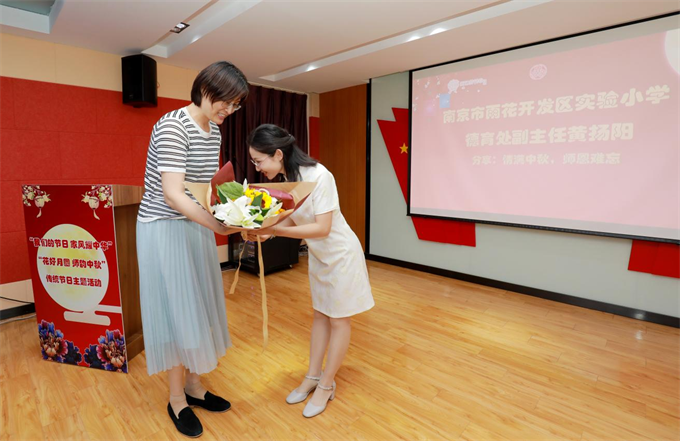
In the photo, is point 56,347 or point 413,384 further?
point 56,347

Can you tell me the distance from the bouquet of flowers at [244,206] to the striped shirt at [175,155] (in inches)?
8.4

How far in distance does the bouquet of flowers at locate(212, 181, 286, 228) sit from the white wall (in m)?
3.00

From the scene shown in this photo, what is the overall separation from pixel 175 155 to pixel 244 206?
36 cm

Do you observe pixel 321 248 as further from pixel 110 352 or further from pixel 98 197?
pixel 110 352

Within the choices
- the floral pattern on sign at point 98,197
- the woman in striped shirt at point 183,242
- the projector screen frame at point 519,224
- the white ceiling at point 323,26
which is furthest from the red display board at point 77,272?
the projector screen frame at point 519,224

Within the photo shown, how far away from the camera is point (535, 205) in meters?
3.43

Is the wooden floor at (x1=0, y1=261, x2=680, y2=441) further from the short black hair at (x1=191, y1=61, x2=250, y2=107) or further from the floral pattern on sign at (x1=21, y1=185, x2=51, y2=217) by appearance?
the short black hair at (x1=191, y1=61, x2=250, y2=107)

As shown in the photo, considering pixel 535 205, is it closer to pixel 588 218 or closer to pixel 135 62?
pixel 588 218

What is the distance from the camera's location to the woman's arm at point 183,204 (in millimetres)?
1346

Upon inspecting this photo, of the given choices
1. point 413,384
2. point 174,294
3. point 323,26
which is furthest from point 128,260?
point 323,26

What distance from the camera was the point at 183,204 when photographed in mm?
1347

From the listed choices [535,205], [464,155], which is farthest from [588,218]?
[464,155]

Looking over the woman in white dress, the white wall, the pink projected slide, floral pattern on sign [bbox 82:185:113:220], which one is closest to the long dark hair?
the woman in white dress

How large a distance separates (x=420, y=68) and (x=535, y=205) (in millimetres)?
1932
